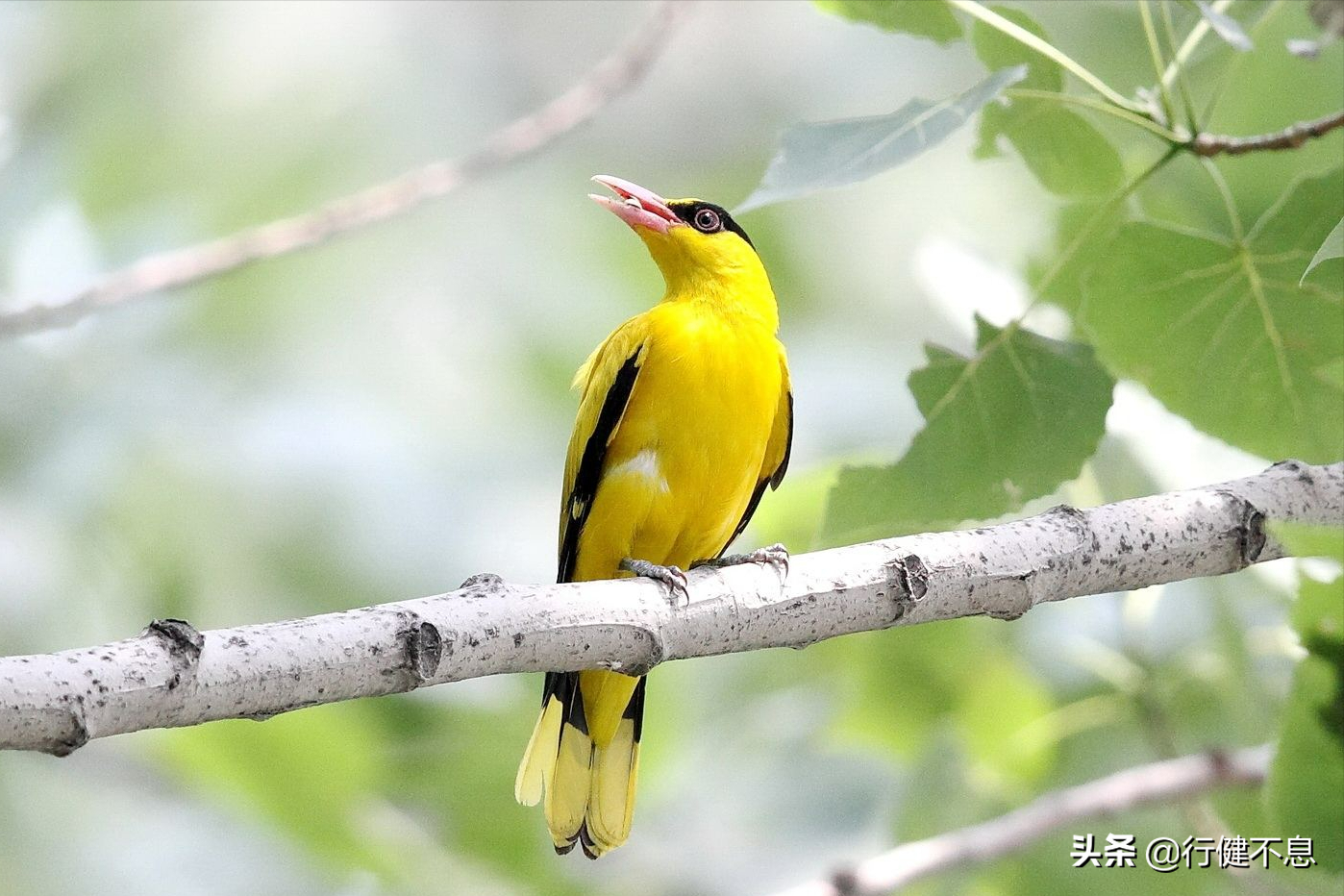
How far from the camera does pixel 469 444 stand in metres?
9.48

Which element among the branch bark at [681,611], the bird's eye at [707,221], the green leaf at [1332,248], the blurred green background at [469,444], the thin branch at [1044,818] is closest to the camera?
the branch bark at [681,611]

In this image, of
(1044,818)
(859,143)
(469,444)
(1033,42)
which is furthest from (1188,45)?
(469,444)

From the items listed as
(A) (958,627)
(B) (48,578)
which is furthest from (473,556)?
(A) (958,627)

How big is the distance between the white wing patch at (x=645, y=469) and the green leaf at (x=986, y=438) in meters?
0.95

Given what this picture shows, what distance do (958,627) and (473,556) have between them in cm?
442

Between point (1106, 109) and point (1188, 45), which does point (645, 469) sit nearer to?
point (1106, 109)

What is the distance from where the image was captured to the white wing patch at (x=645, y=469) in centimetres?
386

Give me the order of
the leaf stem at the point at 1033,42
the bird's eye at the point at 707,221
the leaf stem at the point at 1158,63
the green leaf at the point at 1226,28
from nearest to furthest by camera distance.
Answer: the green leaf at the point at 1226,28
the leaf stem at the point at 1033,42
the leaf stem at the point at 1158,63
the bird's eye at the point at 707,221

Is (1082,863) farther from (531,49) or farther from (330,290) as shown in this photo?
(531,49)

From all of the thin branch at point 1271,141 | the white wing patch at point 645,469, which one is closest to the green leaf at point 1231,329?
the thin branch at point 1271,141

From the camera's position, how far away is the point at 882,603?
245cm

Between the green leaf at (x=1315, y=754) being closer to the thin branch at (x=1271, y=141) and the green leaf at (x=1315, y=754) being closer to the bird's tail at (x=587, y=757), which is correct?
the thin branch at (x=1271, y=141)

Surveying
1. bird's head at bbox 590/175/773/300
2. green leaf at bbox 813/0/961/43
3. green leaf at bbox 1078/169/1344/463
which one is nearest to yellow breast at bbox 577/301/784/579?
bird's head at bbox 590/175/773/300

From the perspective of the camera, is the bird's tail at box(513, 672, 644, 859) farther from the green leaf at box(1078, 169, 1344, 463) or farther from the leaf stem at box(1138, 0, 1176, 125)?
the leaf stem at box(1138, 0, 1176, 125)
